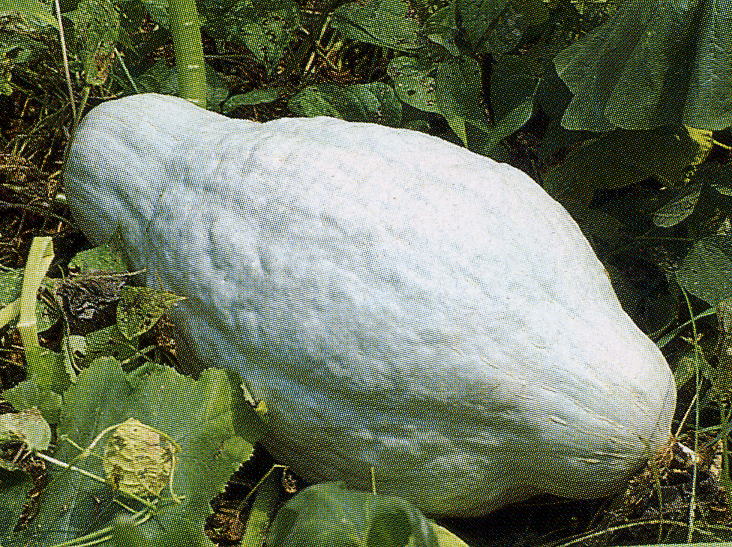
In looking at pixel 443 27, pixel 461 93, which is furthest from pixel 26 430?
pixel 443 27

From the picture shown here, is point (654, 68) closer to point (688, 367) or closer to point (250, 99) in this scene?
point (688, 367)

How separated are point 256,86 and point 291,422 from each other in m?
1.09

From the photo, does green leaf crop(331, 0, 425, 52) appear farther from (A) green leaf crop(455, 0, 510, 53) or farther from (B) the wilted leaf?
(B) the wilted leaf

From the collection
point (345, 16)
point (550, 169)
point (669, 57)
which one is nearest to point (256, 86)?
point (345, 16)

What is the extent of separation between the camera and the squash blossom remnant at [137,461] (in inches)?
52.7

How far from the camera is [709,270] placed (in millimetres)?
1775

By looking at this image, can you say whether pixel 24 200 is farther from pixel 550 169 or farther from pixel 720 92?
pixel 720 92

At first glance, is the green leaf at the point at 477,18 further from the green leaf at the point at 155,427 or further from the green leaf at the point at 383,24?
the green leaf at the point at 155,427

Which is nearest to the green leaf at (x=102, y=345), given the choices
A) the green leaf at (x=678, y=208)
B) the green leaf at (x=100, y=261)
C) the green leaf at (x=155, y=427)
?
the green leaf at (x=100, y=261)

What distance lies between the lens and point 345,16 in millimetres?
2115

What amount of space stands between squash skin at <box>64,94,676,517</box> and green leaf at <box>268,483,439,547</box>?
241 mm

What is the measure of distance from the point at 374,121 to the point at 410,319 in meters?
0.71

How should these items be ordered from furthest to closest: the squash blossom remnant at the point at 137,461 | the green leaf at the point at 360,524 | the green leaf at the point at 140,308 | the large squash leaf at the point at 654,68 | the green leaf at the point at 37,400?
the large squash leaf at the point at 654,68, the green leaf at the point at 140,308, the green leaf at the point at 37,400, the squash blossom remnant at the point at 137,461, the green leaf at the point at 360,524

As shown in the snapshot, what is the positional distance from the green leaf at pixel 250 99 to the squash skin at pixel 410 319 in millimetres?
442
